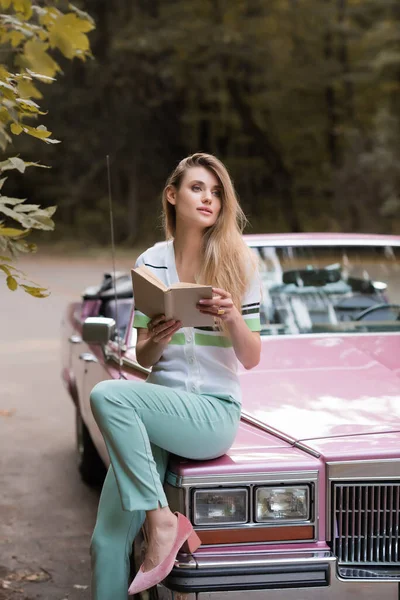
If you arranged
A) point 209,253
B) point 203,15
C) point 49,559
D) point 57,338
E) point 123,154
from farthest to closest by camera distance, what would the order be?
1. point 123,154
2. point 203,15
3. point 57,338
4. point 49,559
5. point 209,253

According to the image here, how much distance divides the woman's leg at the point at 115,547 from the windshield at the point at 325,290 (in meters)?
1.61

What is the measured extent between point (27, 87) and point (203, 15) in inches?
1074

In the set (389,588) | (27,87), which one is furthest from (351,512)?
(27,87)

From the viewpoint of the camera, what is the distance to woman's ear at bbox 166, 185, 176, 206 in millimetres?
3257

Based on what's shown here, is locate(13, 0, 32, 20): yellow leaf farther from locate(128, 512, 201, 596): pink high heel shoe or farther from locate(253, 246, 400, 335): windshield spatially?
locate(128, 512, 201, 596): pink high heel shoe

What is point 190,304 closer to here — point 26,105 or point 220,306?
point 220,306

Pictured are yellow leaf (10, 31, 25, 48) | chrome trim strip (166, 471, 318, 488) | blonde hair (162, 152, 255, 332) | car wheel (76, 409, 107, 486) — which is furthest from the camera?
car wheel (76, 409, 107, 486)

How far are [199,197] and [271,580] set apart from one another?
1278 millimetres

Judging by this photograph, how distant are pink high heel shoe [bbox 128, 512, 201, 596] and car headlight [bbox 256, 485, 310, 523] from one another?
0.75 ft

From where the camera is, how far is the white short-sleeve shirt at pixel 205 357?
3.10 metres

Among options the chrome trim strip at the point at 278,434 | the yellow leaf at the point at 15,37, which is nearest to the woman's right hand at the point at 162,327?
the chrome trim strip at the point at 278,434

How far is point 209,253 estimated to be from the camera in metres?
3.13

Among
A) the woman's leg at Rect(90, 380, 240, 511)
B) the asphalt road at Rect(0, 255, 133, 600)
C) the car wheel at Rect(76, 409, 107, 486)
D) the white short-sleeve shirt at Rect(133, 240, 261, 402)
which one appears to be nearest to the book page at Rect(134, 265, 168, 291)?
the white short-sleeve shirt at Rect(133, 240, 261, 402)

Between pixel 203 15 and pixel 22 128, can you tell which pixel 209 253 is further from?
pixel 203 15
